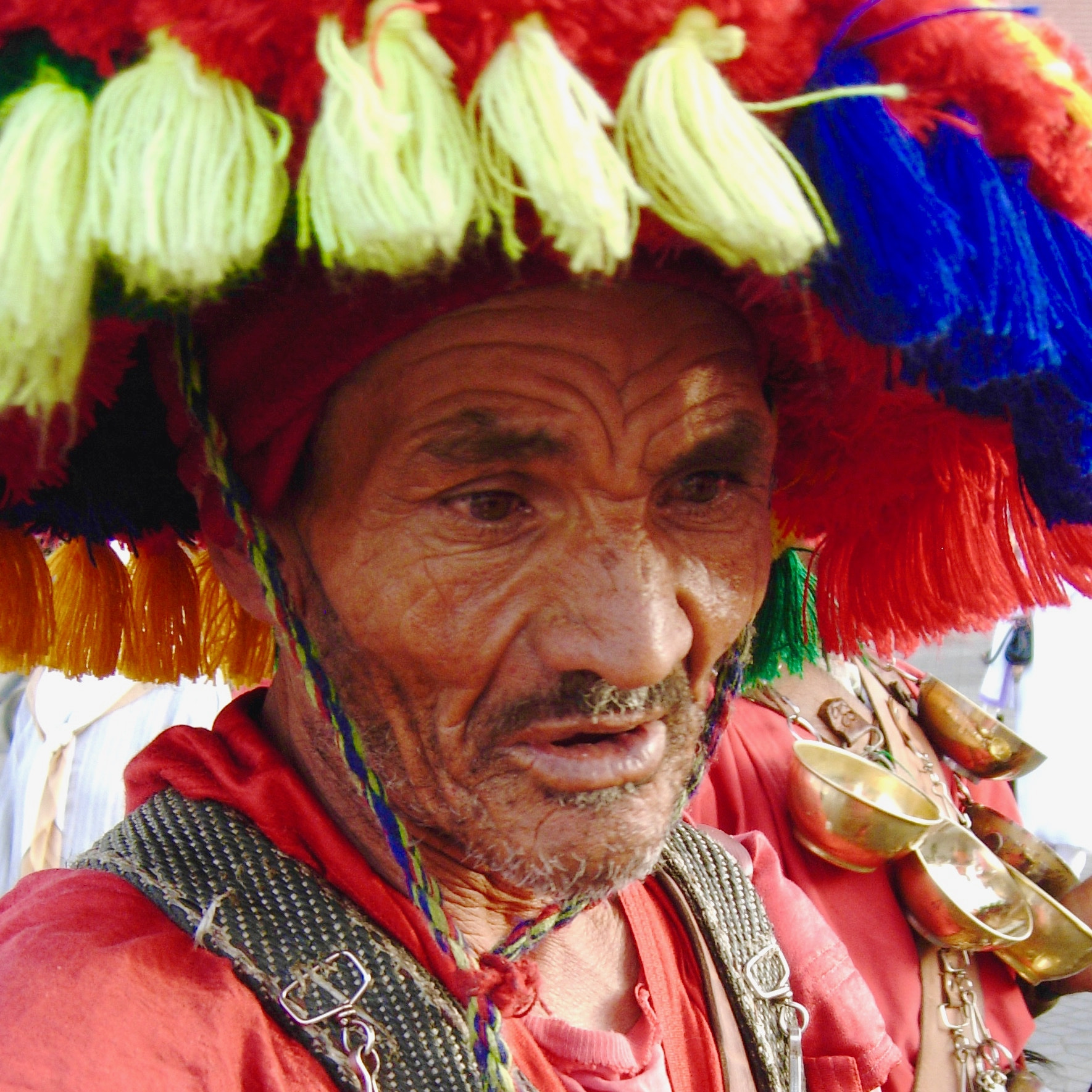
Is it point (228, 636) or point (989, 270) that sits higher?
point (989, 270)

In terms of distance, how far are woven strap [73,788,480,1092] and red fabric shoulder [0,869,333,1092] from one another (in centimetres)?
2

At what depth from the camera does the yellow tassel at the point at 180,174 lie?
0.79 meters

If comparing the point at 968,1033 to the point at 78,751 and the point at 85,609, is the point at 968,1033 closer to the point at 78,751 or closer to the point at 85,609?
the point at 85,609

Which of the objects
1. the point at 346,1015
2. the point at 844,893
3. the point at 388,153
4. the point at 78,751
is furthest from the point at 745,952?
the point at 78,751

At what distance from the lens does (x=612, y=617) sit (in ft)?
4.02

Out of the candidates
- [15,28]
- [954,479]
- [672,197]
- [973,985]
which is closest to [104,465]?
[15,28]

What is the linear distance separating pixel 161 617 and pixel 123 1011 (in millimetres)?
789

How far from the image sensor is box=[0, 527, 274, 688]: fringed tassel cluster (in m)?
1.62

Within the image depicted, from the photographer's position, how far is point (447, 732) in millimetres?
1295

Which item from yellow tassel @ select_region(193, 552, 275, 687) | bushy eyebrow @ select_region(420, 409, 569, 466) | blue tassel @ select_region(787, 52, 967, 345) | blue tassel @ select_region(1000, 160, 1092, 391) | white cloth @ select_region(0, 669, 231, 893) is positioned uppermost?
blue tassel @ select_region(787, 52, 967, 345)

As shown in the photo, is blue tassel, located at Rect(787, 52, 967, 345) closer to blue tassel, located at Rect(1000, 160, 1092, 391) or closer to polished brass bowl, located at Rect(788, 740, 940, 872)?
blue tassel, located at Rect(1000, 160, 1092, 391)

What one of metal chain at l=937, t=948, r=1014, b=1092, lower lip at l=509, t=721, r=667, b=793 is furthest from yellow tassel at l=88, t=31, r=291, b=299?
metal chain at l=937, t=948, r=1014, b=1092

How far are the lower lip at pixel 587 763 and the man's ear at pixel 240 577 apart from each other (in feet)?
1.31

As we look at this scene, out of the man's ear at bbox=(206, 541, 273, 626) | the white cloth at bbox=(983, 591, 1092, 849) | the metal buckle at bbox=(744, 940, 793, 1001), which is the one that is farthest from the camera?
the white cloth at bbox=(983, 591, 1092, 849)
